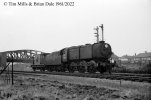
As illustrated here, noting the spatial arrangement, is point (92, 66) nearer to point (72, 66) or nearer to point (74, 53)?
point (72, 66)

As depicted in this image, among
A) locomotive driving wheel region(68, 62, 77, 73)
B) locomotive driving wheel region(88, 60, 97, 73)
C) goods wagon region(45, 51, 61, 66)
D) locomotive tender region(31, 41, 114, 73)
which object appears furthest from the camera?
goods wagon region(45, 51, 61, 66)

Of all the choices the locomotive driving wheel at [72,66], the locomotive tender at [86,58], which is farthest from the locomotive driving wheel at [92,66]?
the locomotive driving wheel at [72,66]

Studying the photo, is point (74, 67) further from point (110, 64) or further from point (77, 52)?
point (110, 64)

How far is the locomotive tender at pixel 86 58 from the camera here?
83.8 ft

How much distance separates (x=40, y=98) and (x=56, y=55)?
2629cm

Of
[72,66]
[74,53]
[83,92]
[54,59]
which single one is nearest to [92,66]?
[72,66]

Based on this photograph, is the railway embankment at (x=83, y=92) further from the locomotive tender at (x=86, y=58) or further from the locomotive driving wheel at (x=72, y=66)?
the locomotive driving wheel at (x=72, y=66)

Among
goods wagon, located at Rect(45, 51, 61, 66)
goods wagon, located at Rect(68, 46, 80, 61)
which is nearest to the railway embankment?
goods wagon, located at Rect(68, 46, 80, 61)

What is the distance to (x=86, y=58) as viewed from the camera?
1093 inches

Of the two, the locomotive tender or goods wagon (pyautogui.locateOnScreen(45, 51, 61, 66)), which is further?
goods wagon (pyautogui.locateOnScreen(45, 51, 61, 66))

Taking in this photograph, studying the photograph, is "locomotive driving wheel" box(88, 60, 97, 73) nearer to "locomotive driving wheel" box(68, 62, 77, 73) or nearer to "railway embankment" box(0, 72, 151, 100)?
"locomotive driving wheel" box(68, 62, 77, 73)

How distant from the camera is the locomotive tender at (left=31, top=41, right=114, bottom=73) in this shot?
25.5m

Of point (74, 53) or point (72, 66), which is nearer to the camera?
point (72, 66)

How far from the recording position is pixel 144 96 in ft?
30.5
